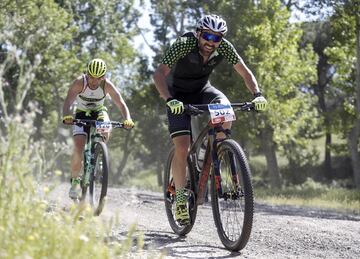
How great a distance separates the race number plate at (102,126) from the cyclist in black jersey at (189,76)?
1.74 meters

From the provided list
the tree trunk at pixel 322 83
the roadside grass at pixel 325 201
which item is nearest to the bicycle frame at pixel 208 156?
the roadside grass at pixel 325 201

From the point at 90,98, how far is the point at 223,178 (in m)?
3.13

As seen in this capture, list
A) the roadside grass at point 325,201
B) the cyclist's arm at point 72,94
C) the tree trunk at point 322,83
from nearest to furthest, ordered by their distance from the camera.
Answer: the cyclist's arm at point 72,94 < the roadside grass at point 325,201 < the tree trunk at point 322,83

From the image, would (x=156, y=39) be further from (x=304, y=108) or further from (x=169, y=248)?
(x=169, y=248)

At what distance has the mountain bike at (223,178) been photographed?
523cm

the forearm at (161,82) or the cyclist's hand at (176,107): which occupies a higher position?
the forearm at (161,82)

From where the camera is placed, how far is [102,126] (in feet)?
26.0

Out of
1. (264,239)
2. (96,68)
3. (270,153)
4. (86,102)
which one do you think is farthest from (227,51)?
(270,153)

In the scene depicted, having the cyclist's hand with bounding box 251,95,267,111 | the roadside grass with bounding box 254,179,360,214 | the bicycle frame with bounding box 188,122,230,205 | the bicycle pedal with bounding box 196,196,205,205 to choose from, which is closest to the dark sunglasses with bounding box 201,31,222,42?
the cyclist's hand with bounding box 251,95,267,111

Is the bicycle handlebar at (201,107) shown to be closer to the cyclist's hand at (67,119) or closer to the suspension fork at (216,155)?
the suspension fork at (216,155)

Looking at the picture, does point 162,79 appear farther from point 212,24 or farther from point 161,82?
point 212,24

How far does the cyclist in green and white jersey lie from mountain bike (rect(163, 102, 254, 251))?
197 centimetres

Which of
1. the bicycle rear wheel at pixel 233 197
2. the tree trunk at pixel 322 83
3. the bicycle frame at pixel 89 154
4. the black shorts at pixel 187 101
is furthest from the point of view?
the tree trunk at pixel 322 83

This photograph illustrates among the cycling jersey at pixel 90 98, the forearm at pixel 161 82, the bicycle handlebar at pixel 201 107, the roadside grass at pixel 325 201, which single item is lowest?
the roadside grass at pixel 325 201
